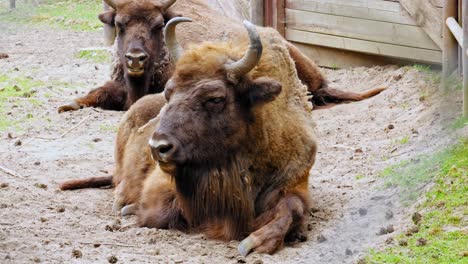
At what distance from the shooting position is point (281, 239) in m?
5.72

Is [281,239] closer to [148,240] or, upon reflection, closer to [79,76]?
[148,240]

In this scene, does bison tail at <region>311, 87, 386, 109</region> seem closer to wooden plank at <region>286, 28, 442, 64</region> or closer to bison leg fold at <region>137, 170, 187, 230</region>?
wooden plank at <region>286, 28, 442, 64</region>

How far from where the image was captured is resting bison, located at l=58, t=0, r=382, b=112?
10.0 meters

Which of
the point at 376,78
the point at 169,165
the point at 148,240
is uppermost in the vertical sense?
the point at 169,165

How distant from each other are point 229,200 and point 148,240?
613 millimetres

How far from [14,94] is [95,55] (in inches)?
129

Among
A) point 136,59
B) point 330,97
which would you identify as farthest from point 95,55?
point 330,97

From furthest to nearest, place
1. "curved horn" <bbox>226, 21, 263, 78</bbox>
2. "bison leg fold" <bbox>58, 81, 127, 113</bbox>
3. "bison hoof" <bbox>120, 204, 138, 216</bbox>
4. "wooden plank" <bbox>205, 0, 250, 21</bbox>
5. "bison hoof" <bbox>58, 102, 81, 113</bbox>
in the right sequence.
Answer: "wooden plank" <bbox>205, 0, 250, 21</bbox> < "bison hoof" <bbox>58, 102, 81, 113</bbox> < "bison leg fold" <bbox>58, 81, 127, 113</bbox> < "bison hoof" <bbox>120, 204, 138, 216</bbox> < "curved horn" <bbox>226, 21, 263, 78</bbox>

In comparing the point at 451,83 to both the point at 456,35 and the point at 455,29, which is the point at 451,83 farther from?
the point at 455,29

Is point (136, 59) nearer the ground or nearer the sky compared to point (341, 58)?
nearer the sky

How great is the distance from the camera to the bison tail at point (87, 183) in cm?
758

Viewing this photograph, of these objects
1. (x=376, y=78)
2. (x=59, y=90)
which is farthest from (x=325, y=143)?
(x=59, y=90)

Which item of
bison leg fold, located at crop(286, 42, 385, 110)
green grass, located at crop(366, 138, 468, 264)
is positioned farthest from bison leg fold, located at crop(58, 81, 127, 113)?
green grass, located at crop(366, 138, 468, 264)

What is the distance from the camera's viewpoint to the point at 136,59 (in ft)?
32.3
